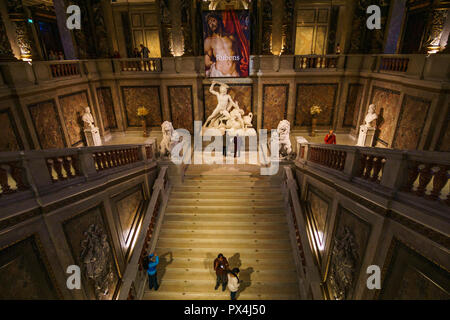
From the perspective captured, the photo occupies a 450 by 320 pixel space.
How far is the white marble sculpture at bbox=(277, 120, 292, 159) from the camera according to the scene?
8.29 metres

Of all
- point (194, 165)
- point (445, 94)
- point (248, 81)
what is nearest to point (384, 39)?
point (445, 94)

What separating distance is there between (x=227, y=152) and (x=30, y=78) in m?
6.95

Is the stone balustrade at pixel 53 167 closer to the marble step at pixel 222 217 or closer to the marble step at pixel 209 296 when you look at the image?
the marble step at pixel 222 217

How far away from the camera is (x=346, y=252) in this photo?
16.2 feet

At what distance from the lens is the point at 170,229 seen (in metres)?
7.46

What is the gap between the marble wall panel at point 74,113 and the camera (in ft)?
30.9

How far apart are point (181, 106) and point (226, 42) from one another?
3.48 m

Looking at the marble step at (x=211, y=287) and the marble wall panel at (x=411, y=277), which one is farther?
the marble step at (x=211, y=287)

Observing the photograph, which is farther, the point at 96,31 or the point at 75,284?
the point at 96,31

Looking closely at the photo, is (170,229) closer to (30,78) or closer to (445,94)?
(30,78)

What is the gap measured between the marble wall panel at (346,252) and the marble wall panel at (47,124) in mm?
8996

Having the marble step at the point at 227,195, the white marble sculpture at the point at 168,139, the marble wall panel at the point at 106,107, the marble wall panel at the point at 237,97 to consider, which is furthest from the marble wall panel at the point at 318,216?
the marble wall panel at the point at 106,107

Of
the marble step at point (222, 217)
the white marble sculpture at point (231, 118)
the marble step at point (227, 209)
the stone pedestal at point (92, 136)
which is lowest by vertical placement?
the marble step at point (222, 217)

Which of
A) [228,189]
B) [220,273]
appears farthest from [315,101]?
[220,273]
